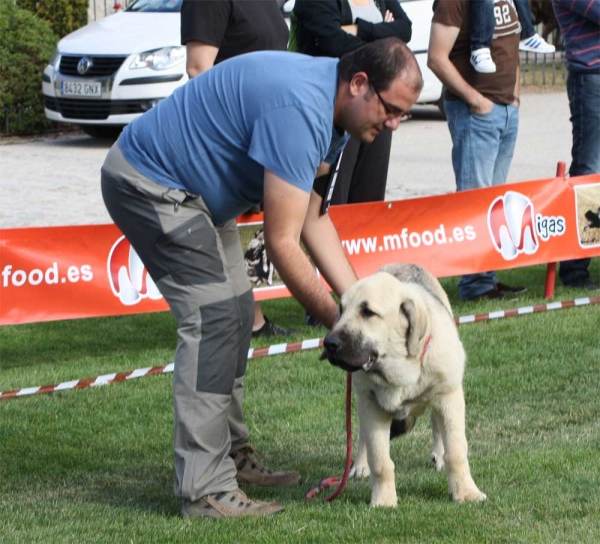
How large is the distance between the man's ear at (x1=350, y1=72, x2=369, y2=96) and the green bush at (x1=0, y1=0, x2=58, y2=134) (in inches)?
507

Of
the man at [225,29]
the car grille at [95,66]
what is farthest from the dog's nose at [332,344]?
the car grille at [95,66]

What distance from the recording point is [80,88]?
14.6 m

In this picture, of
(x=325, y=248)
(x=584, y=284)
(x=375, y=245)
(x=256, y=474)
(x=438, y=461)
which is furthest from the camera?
(x=584, y=284)

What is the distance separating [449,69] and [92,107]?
26.0 ft

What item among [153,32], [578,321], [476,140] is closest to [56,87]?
[153,32]

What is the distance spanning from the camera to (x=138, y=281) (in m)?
Result: 7.06

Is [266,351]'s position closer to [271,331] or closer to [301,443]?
[271,331]

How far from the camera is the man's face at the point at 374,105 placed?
3.96 metres

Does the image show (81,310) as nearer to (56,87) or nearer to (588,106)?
(588,106)

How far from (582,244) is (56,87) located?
Result: 338 inches

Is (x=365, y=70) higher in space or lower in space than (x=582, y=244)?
higher

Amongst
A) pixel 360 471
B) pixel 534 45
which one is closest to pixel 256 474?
pixel 360 471

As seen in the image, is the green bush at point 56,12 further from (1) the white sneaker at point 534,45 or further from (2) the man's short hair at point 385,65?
(2) the man's short hair at point 385,65

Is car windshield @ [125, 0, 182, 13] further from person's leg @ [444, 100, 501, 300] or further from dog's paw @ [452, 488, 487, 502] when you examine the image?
dog's paw @ [452, 488, 487, 502]
